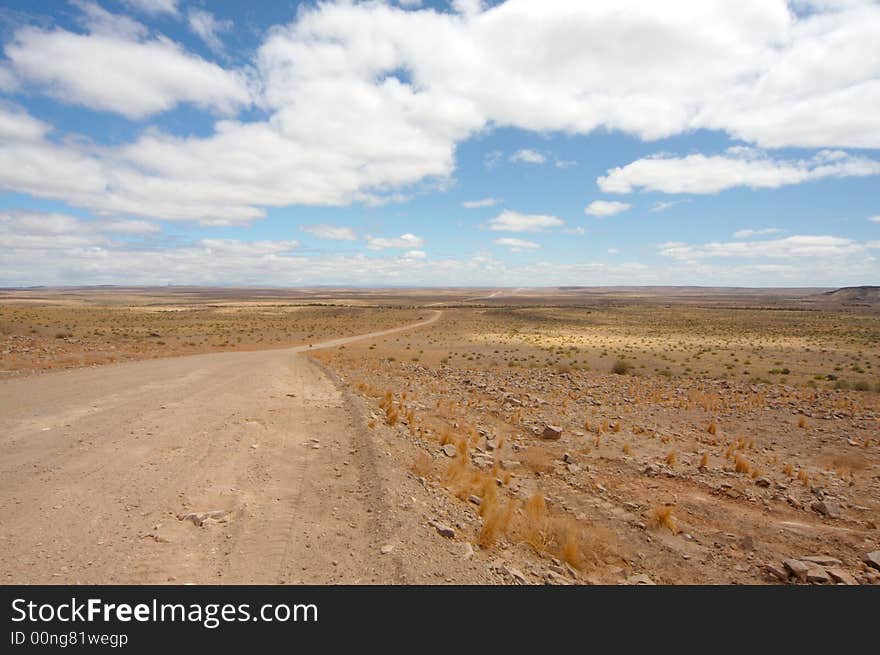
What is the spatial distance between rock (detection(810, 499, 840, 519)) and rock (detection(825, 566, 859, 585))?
107 inches

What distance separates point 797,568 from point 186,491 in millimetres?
9763

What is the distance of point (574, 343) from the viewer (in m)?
45.9

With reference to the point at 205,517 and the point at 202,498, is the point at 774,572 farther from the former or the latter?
the point at 202,498

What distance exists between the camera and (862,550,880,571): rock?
718 centimetres

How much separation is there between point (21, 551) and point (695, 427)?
57.9 ft

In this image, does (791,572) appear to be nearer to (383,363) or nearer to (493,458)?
(493,458)

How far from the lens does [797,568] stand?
22.3 ft

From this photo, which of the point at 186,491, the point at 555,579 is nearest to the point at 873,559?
the point at 555,579

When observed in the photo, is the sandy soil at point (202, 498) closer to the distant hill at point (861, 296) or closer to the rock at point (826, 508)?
the rock at point (826, 508)

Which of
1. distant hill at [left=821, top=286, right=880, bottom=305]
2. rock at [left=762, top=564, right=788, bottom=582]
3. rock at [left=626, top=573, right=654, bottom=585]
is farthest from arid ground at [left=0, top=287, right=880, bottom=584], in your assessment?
distant hill at [left=821, top=286, right=880, bottom=305]

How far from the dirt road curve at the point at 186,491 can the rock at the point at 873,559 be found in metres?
7.97

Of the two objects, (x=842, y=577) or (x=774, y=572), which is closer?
(x=842, y=577)

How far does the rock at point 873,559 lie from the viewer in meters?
7.18
